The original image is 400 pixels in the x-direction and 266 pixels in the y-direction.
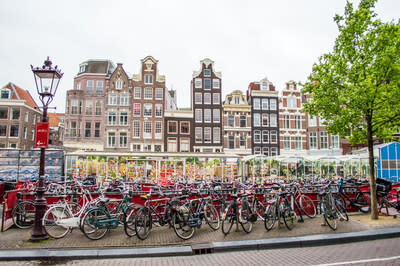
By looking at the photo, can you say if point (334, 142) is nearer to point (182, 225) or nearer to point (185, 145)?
point (185, 145)

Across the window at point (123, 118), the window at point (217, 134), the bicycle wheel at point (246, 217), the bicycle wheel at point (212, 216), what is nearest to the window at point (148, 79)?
the window at point (123, 118)

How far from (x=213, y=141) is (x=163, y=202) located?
30049 millimetres

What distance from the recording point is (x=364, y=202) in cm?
1051

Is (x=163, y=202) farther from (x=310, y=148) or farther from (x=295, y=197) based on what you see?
(x=310, y=148)

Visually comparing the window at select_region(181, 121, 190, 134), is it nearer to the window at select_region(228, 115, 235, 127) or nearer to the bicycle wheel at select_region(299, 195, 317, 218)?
the window at select_region(228, 115, 235, 127)

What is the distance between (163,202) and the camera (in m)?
8.09

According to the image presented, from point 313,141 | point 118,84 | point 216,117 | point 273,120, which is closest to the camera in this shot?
point 118,84

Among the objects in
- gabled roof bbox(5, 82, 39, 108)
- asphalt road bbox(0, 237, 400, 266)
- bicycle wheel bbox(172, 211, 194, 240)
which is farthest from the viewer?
gabled roof bbox(5, 82, 39, 108)

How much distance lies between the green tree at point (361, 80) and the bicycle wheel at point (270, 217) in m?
3.41

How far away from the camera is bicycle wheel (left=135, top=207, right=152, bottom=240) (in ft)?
23.2

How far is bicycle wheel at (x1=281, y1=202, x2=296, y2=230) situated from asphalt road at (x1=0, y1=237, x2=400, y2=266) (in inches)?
48.2

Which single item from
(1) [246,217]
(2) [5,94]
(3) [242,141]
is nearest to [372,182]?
(1) [246,217]

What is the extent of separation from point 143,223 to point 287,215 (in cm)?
393

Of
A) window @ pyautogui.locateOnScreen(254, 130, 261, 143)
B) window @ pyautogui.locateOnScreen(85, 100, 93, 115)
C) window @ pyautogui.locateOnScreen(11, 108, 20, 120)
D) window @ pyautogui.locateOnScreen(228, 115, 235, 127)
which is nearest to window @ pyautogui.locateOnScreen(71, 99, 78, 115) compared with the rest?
window @ pyautogui.locateOnScreen(85, 100, 93, 115)
